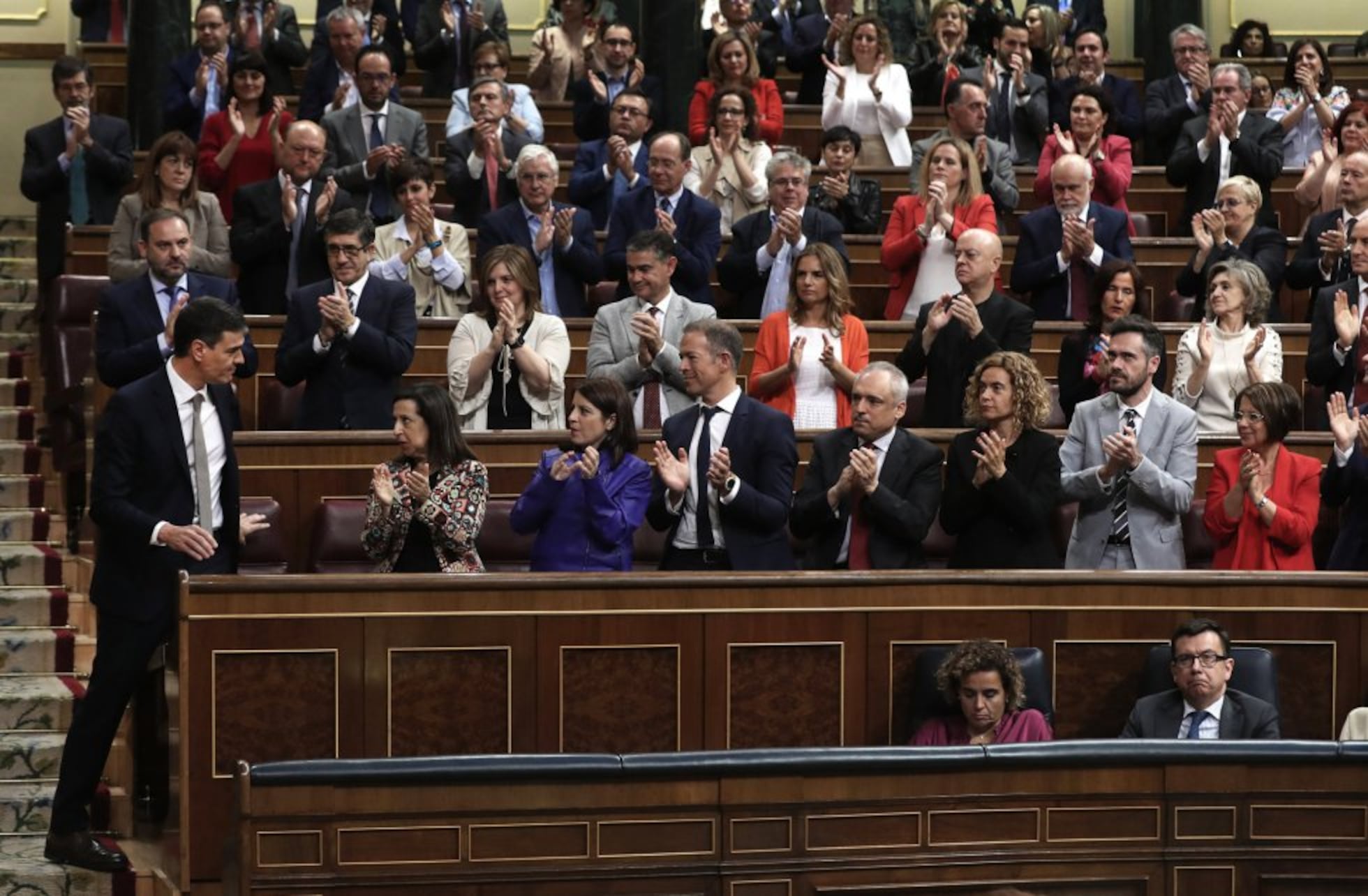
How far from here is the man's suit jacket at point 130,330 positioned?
245 inches

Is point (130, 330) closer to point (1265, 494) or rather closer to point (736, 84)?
point (736, 84)

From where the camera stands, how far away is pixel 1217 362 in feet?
22.0

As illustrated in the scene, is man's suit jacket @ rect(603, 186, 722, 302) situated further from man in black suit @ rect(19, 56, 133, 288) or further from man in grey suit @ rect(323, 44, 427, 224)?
man in black suit @ rect(19, 56, 133, 288)

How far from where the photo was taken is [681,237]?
7391 mm

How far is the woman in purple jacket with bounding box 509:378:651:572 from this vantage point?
544cm

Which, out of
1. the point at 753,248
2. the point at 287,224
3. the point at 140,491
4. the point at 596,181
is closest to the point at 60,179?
the point at 287,224

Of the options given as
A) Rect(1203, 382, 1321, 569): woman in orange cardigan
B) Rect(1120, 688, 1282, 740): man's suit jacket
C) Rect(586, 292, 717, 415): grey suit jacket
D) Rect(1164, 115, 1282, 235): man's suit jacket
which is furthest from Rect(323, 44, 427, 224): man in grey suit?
Rect(1120, 688, 1282, 740): man's suit jacket

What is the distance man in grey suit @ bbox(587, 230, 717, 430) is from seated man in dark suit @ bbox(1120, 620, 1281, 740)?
67.0 inches

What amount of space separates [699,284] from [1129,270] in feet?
4.35

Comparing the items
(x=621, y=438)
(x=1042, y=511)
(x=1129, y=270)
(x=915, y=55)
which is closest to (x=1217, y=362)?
(x=1129, y=270)

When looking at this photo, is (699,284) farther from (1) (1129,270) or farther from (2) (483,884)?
(2) (483,884)

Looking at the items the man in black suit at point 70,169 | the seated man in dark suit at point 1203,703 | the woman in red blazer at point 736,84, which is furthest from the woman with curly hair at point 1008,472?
the man in black suit at point 70,169

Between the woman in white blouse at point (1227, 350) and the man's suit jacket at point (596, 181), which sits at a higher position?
the man's suit jacket at point (596, 181)

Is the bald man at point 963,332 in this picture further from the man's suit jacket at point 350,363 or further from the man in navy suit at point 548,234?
the man's suit jacket at point 350,363
